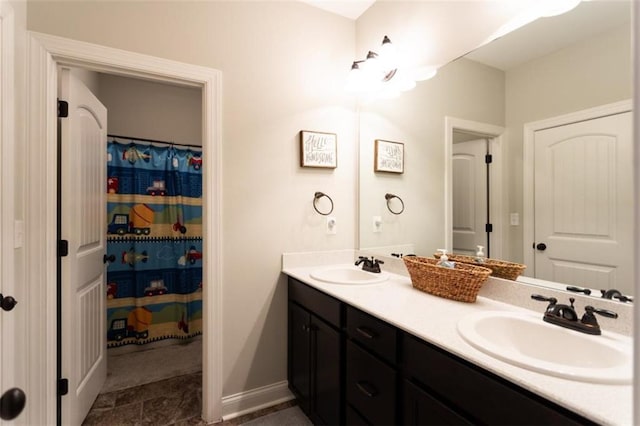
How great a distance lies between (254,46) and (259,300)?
5.34 ft

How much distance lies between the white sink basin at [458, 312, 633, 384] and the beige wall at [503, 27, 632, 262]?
38cm

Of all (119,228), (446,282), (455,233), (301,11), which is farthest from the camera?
(119,228)

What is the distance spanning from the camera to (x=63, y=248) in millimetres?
1562

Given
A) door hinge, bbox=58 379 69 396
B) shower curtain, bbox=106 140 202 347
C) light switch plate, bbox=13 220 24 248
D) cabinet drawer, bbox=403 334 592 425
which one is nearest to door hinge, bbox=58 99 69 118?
light switch plate, bbox=13 220 24 248

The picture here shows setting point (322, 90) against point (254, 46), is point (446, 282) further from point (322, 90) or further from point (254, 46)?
point (254, 46)

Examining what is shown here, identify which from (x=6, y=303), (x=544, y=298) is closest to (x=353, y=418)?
(x=544, y=298)

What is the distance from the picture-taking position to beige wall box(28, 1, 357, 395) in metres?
1.73

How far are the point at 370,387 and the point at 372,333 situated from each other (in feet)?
0.73

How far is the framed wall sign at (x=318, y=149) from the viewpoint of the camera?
2.03 m

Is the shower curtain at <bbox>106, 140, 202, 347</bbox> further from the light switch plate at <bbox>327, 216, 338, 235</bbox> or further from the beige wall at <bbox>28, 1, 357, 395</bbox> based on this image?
the light switch plate at <bbox>327, 216, 338, 235</bbox>

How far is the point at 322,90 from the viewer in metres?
2.12

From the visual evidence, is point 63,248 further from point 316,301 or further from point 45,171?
point 316,301

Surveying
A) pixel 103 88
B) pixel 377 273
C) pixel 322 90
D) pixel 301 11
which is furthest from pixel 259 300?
pixel 103 88

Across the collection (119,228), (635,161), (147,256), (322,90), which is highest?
(322,90)
